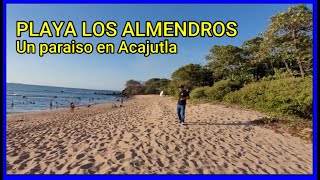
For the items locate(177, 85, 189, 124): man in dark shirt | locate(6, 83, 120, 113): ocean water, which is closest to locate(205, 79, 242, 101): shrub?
locate(177, 85, 189, 124): man in dark shirt

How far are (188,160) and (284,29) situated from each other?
61.4ft

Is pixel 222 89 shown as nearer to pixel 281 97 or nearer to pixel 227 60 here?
pixel 281 97

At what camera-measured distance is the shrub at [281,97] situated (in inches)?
471

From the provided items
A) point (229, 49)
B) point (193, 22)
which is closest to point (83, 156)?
point (193, 22)

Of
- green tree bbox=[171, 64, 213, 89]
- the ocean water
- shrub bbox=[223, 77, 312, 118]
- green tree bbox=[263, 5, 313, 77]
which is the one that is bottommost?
the ocean water

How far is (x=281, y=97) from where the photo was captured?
13.5m

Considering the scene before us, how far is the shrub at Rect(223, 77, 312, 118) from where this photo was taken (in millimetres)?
11969

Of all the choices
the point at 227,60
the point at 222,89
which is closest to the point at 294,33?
the point at 222,89

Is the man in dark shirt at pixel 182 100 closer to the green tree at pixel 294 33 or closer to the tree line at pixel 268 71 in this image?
the tree line at pixel 268 71

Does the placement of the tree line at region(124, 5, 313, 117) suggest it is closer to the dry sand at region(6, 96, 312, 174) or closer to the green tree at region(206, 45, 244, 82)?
the green tree at region(206, 45, 244, 82)

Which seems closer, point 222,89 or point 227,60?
point 222,89

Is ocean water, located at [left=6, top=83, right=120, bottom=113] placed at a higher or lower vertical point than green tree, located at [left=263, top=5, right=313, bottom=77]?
lower

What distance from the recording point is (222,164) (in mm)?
5191

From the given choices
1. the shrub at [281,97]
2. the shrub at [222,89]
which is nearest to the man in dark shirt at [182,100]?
the shrub at [281,97]
